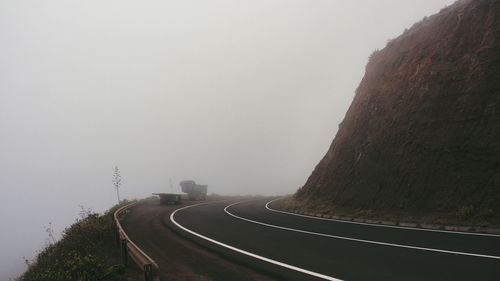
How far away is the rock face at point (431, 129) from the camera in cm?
1442

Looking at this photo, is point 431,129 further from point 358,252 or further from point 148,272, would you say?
point 148,272

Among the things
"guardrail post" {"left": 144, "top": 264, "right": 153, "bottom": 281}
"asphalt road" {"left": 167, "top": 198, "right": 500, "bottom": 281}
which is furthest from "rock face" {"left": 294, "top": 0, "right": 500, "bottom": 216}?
"guardrail post" {"left": 144, "top": 264, "right": 153, "bottom": 281}

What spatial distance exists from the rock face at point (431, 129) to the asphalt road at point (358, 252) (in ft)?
12.0

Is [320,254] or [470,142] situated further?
[470,142]

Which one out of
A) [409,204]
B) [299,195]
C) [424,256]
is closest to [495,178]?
[409,204]

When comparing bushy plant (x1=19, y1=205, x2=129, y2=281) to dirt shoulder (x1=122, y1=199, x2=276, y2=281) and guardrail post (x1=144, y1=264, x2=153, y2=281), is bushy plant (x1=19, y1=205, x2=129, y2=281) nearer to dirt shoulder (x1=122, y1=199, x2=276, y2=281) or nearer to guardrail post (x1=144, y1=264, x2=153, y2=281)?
dirt shoulder (x1=122, y1=199, x2=276, y2=281)

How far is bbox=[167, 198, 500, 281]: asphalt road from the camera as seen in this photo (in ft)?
22.4

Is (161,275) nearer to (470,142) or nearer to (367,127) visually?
(470,142)

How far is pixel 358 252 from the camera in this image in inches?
351

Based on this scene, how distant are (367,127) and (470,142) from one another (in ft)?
25.1

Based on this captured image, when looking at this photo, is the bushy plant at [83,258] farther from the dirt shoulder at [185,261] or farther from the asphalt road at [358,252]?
the asphalt road at [358,252]

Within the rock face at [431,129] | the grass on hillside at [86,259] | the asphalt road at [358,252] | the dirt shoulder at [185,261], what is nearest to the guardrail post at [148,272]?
the dirt shoulder at [185,261]

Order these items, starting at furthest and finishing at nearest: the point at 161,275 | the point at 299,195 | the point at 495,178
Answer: the point at 299,195
the point at 495,178
the point at 161,275

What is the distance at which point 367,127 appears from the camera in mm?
22281
